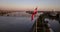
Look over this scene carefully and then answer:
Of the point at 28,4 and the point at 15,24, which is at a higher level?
the point at 28,4

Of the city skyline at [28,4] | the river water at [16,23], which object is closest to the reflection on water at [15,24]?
the river water at [16,23]

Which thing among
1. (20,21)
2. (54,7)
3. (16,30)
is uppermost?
(54,7)

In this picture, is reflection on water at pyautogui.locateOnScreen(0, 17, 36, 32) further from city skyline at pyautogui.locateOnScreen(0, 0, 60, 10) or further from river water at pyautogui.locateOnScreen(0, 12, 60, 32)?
city skyline at pyautogui.locateOnScreen(0, 0, 60, 10)

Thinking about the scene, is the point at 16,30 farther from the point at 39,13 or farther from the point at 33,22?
the point at 39,13

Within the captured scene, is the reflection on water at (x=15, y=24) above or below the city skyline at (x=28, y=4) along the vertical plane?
below

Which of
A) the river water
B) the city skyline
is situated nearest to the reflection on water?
the river water

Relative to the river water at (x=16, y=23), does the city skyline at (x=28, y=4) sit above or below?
above

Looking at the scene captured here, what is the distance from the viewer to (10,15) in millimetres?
1286

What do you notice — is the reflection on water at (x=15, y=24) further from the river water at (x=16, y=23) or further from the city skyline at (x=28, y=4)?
the city skyline at (x=28, y=4)

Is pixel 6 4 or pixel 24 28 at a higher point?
pixel 6 4

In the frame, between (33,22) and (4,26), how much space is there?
34cm

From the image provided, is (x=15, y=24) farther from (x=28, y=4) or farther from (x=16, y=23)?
(x=28, y=4)

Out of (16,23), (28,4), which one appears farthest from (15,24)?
(28,4)

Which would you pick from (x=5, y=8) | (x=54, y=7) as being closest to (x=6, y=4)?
(x=5, y=8)
